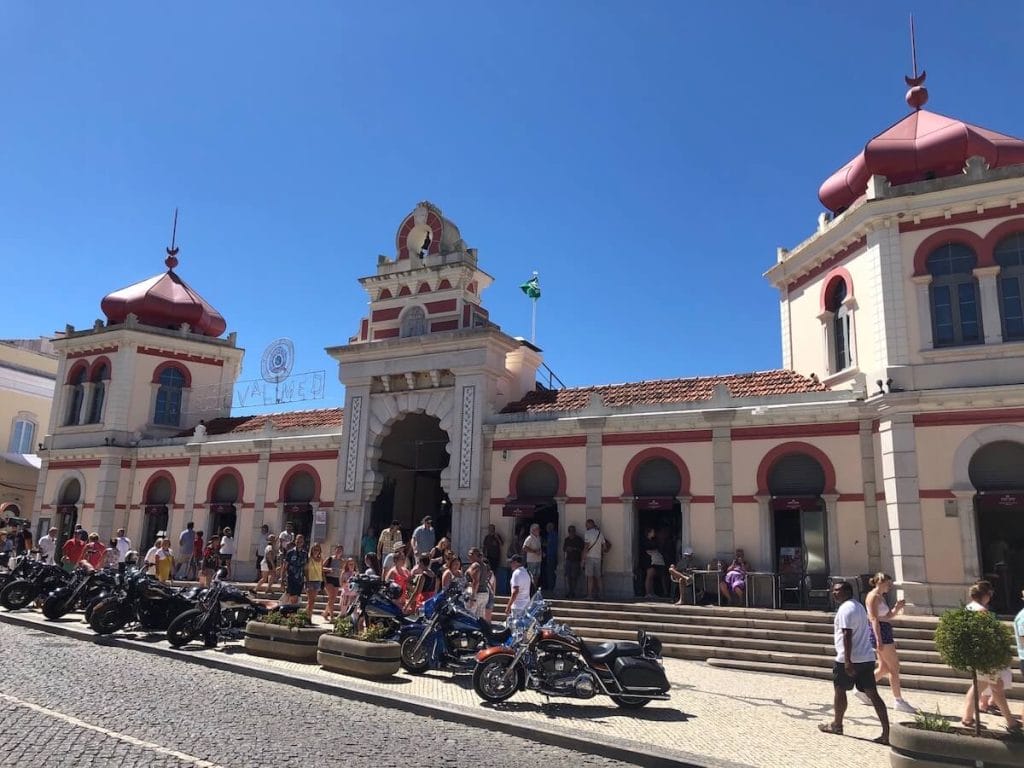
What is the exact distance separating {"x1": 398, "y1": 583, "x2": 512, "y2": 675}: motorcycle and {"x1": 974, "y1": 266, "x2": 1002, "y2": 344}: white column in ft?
36.5

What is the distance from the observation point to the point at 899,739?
680 cm

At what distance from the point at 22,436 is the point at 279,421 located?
15.9 m

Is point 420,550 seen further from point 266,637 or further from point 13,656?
point 13,656

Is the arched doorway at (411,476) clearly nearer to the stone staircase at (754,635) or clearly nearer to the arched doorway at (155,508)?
the stone staircase at (754,635)

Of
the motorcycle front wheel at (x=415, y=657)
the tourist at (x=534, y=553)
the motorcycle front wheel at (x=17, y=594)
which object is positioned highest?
the tourist at (x=534, y=553)

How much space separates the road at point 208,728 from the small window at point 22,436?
27571 millimetres

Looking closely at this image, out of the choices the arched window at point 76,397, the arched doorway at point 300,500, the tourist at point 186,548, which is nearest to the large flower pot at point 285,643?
the arched doorway at point 300,500

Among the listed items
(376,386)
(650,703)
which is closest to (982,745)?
(650,703)

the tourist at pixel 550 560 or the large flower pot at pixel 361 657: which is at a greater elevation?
the tourist at pixel 550 560

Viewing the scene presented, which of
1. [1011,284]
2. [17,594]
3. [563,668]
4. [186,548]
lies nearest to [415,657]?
[563,668]

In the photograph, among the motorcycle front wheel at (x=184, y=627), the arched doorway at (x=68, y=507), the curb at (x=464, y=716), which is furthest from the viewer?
the arched doorway at (x=68, y=507)

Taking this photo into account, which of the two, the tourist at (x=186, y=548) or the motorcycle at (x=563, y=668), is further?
the tourist at (x=186, y=548)

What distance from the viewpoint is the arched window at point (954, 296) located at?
15148mm

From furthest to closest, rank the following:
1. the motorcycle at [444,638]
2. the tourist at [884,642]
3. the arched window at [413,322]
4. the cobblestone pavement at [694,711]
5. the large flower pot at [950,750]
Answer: the arched window at [413,322]
the motorcycle at [444,638]
the tourist at [884,642]
the cobblestone pavement at [694,711]
the large flower pot at [950,750]
